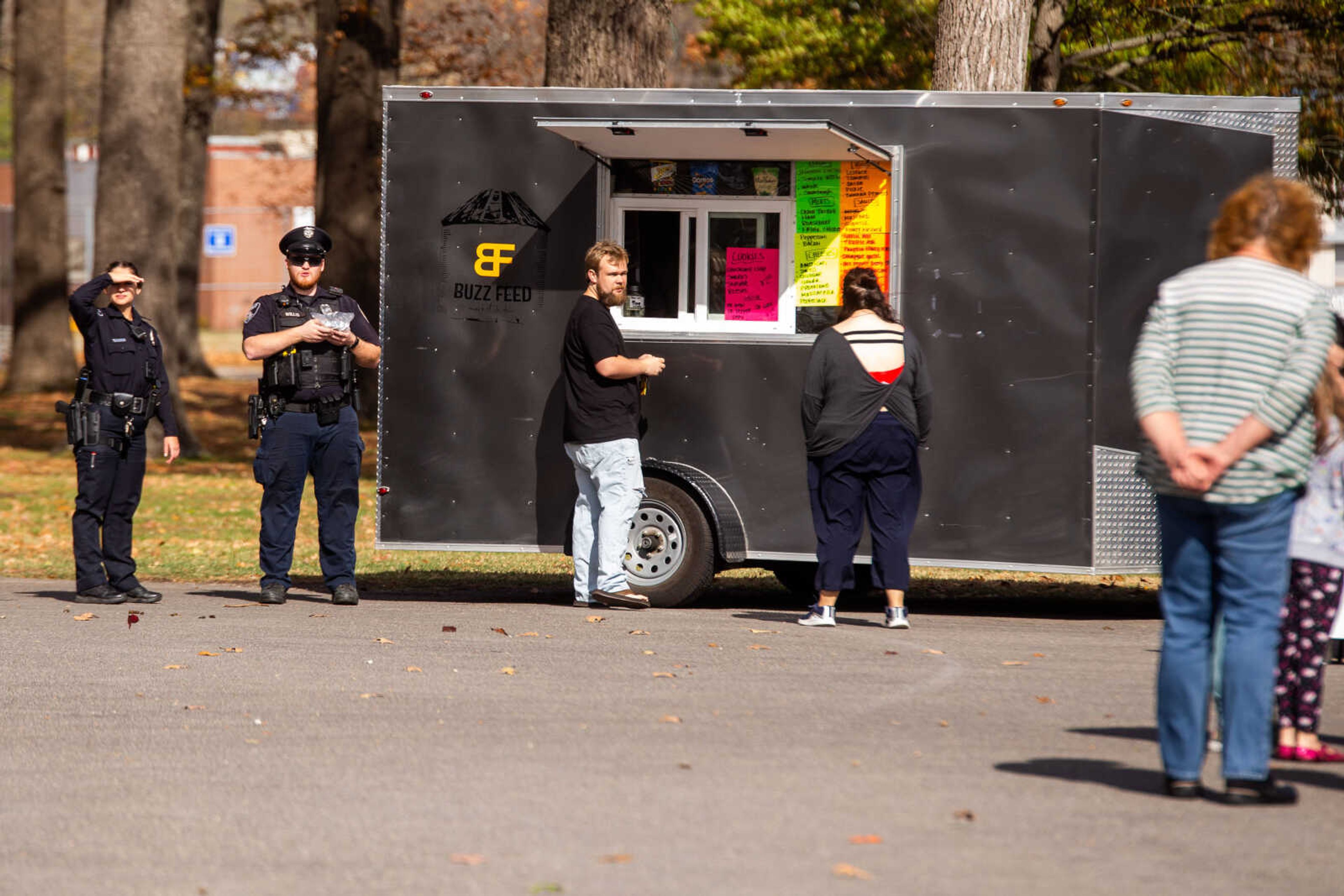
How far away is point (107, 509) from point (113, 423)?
1.67 ft

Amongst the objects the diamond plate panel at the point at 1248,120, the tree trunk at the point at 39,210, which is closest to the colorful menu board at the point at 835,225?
the diamond plate panel at the point at 1248,120

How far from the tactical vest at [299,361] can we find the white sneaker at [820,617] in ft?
9.39

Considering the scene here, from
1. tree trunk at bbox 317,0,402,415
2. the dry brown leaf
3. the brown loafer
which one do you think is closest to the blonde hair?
the dry brown leaf

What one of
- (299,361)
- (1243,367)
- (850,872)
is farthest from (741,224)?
(850,872)

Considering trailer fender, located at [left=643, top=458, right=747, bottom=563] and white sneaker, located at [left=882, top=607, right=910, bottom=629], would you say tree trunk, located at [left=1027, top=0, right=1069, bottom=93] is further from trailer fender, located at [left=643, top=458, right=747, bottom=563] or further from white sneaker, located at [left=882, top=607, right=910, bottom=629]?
white sneaker, located at [left=882, top=607, right=910, bottom=629]

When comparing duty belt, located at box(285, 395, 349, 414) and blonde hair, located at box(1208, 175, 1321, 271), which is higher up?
blonde hair, located at box(1208, 175, 1321, 271)

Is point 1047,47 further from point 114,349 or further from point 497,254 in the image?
point 114,349

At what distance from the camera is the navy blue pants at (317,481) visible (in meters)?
9.59

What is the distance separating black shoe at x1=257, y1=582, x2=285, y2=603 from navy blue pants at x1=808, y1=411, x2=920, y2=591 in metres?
3.12

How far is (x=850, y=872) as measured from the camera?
15.2 feet

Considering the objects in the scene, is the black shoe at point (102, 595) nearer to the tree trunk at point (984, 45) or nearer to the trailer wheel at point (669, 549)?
the trailer wheel at point (669, 549)

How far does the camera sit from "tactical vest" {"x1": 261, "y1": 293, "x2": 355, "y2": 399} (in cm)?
951

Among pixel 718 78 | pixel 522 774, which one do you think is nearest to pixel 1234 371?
pixel 522 774

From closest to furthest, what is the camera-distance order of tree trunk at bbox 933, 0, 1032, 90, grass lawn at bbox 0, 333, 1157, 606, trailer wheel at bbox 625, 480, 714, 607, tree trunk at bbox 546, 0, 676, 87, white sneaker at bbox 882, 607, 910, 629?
white sneaker at bbox 882, 607, 910, 629 < trailer wheel at bbox 625, 480, 714, 607 < grass lawn at bbox 0, 333, 1157, 606 < tree trunk at bbox 933, 0, 1032, 90 < tree trunk at bbox 546, 0, 676, 87
